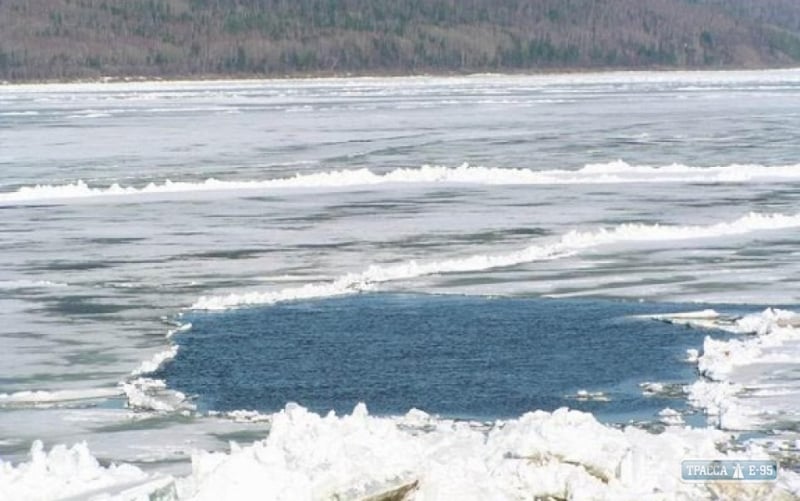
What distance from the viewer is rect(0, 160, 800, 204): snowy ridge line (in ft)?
108

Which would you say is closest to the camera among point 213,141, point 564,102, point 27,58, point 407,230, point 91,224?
point 407,230

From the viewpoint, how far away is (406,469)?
10055 millimetres

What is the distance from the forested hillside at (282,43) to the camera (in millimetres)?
170250

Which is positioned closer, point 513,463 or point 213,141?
point 513,463

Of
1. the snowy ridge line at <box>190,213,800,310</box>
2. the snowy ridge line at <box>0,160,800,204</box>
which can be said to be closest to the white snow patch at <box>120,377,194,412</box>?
the snowy ridge line at <box>190,213,800,310</box>

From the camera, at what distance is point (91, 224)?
27.5 m

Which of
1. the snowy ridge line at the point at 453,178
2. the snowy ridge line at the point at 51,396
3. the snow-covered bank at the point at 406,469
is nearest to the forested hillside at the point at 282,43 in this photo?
the snowy ridge line at the point at 453,178

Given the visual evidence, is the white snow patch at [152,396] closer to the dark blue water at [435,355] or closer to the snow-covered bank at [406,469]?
the dark blue water at [435,355]

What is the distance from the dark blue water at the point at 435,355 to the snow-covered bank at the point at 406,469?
8.74ft

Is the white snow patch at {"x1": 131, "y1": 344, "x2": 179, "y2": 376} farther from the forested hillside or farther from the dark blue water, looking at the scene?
the forested hillside

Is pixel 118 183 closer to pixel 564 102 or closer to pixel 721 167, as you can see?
pixel 721 167

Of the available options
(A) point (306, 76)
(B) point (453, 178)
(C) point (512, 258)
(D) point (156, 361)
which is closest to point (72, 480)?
(D) point (156, 361)

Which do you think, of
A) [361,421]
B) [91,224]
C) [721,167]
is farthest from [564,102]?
[361,421]

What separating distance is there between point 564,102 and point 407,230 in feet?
172
